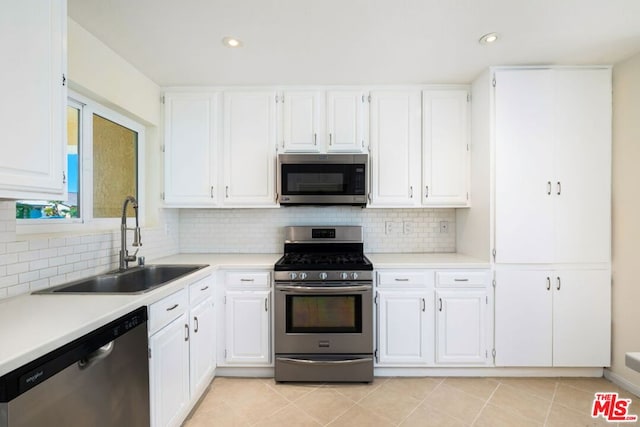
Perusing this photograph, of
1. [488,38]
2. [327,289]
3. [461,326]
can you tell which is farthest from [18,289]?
[488,38]

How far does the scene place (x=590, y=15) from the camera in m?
1.76

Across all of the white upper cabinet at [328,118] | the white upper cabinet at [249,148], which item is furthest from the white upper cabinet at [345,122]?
the white upper cabinet at [249,148]

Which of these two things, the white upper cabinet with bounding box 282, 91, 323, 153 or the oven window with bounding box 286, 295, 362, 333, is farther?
the white upper cabinet with bounding box 282, 91, 323, 153

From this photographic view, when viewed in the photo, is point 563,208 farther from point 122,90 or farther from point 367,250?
point 122,90

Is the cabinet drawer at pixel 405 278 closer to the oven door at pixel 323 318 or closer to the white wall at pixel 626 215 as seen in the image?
the oven door at pixel 323 318

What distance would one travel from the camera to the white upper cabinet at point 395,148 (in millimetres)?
2701

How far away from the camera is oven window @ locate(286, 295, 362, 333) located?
2357mm

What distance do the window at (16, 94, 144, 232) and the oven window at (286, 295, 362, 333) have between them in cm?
154

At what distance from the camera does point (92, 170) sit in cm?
213

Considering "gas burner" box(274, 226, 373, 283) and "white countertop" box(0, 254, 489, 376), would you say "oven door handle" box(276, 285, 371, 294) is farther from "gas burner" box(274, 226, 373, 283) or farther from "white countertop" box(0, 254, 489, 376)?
"white countertop" box(0, 254, 489, 376)

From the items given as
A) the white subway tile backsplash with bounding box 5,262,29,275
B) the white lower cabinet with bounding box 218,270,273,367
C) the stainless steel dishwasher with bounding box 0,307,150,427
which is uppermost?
the white subway tile backsplash with bounding box 5,262,29,275

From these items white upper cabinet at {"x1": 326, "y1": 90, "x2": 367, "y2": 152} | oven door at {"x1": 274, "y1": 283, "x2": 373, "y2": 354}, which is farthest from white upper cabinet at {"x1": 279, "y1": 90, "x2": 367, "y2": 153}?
oven door at {"x1": 274, "y1": 283, "x2": 373, "y2": 354}

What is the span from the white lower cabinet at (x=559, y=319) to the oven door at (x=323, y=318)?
1.14 metres

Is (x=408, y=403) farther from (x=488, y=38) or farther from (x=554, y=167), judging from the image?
(x=488, y=38)
